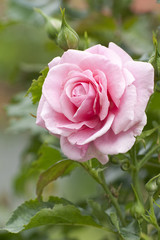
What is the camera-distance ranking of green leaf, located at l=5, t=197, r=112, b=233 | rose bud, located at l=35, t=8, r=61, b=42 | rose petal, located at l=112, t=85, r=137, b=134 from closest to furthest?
rose petal, located at l=112, t=85, r=137, b=134, green leaf, located at l=5, t=197, r=112, b=233, rose bud, located at l=35, t=8, r=61, b=42

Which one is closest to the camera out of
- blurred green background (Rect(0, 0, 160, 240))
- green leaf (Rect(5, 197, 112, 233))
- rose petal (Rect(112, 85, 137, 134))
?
rose petal (Rect(112, 85, 137, 134))

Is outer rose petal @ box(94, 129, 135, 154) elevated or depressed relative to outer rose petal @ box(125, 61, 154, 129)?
depressed

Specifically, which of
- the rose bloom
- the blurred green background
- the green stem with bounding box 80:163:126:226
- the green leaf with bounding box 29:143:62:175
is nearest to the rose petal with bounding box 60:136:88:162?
the rose bloom

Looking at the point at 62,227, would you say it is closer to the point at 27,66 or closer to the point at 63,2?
the point at 27,66

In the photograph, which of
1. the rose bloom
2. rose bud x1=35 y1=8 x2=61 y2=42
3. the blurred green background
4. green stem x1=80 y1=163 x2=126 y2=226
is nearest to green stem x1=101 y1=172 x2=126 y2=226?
green stem x1=80 y1=163 x2=126 y2=226

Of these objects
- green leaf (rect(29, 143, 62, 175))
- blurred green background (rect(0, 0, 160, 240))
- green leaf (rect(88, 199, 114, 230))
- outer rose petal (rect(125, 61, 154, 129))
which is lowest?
blurred green background (rect(0, 0, 160, 240))

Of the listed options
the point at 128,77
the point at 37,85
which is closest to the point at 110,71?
the point at 128,77

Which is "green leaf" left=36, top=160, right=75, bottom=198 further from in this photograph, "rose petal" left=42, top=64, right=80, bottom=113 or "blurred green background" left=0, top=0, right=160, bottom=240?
"blurred green background" left=0, top=0, right=160, bottom=240

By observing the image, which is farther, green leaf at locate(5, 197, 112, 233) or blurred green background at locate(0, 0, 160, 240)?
blurred green background at locate(0, 0, 160, 240)

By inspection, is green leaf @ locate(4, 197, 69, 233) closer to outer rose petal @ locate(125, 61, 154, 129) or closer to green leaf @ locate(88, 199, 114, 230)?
green leaf @ locate(88, 199, 114, 230)
